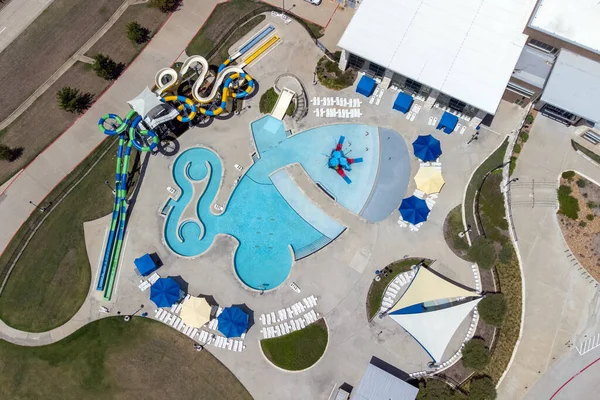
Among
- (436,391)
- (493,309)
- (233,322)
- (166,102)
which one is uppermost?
(166,102)

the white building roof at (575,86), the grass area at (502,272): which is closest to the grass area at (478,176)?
the grass area at (502,272)

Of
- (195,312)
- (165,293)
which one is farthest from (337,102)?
(165,293)

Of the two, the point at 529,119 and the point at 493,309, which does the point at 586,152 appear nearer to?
the point at 529,119

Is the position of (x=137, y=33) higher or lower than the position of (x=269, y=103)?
lower

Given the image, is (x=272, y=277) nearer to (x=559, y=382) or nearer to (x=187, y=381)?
(x=187, y=381)

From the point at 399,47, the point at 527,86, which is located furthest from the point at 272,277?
the point at 527,86

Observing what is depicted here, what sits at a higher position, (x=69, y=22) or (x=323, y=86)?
(x=323, y=86)

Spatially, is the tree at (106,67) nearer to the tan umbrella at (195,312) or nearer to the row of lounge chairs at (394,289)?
the tan umbrella at (195,312)
